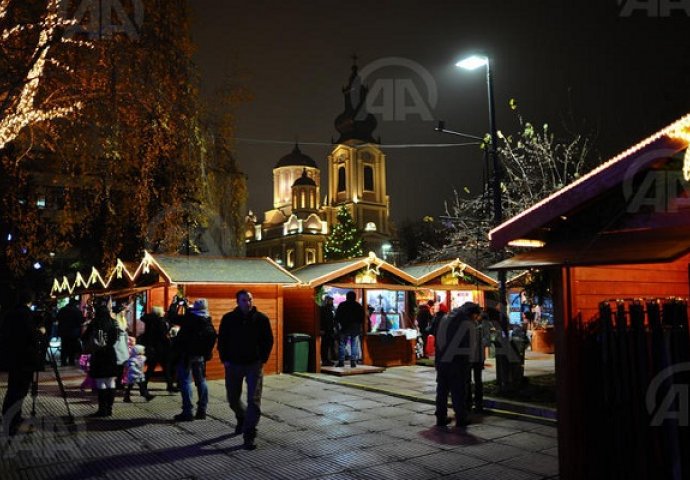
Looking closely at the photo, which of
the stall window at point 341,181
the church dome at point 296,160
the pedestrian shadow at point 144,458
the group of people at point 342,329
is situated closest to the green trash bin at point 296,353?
the group of people at point 342,329

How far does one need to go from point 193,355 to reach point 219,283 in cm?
464

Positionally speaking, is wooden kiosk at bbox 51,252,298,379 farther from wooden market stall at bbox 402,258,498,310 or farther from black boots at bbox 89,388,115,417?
wooden market stall at bbox 402,258,498,310

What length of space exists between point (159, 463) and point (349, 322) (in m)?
7.81

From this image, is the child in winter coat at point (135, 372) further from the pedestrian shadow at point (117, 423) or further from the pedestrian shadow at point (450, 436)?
the pedestrian shadow at point (450, 436)

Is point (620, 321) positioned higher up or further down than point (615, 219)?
further down

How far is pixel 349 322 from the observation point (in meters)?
13.8

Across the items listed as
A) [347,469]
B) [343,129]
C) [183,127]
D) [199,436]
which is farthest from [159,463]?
[343,129]

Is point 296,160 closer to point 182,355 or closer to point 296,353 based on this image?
point 296,353

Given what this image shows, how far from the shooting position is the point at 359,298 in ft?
55.3

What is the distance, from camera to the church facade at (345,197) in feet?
278

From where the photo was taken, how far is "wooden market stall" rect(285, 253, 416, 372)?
14594 millimetres

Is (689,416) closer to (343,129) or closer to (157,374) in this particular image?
(157,374)

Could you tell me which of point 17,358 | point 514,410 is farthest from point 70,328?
point 514,410

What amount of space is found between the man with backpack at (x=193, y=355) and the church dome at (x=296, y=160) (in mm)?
86407
